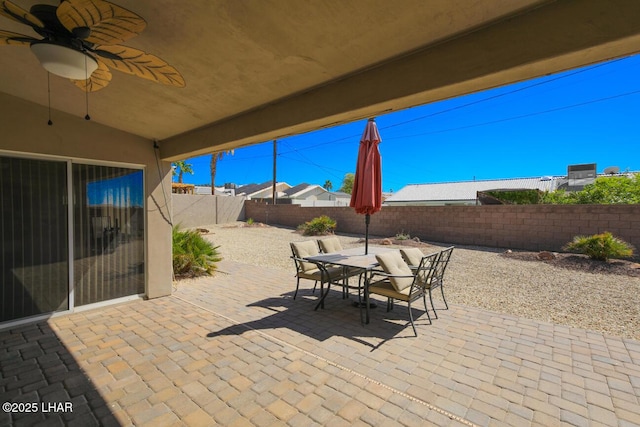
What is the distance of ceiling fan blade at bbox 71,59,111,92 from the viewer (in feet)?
7.54

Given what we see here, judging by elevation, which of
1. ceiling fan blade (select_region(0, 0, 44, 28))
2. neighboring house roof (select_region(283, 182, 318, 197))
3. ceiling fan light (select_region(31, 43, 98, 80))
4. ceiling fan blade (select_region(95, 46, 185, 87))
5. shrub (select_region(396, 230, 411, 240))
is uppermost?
neighboring house roof (select_region(283, 182, 318, 197))

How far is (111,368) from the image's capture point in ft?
9.31

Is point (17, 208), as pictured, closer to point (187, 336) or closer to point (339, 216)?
point (187, 336)

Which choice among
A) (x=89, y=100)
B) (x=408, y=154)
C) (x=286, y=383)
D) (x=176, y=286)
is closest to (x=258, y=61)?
(x=89, y=100)

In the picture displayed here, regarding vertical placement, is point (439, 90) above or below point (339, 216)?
above

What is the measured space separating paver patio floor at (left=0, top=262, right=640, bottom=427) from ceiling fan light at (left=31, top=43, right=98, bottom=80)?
2463mm

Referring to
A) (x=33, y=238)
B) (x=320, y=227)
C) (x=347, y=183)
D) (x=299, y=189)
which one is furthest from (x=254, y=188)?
(x=33, y=238)

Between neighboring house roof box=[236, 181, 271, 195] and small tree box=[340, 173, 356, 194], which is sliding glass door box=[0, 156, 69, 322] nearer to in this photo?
neighboring house roof box=[236, 181, 271, 195]

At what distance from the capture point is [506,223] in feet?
32.3

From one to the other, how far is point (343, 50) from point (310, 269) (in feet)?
11.2

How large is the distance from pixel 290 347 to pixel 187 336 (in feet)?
4.17

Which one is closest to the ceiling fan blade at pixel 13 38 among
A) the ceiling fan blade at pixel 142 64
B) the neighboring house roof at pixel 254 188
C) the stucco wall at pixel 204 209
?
the ceiling fan blade at pixel 142 64

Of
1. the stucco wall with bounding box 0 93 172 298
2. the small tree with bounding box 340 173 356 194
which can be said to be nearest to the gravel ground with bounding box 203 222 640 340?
the stucco wall with bounding box 0 93 172 298

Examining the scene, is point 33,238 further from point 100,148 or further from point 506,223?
point 506,223
